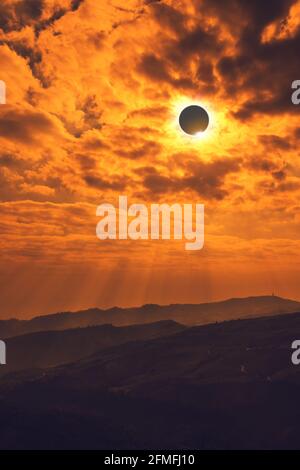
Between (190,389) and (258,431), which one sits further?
(190,389)
